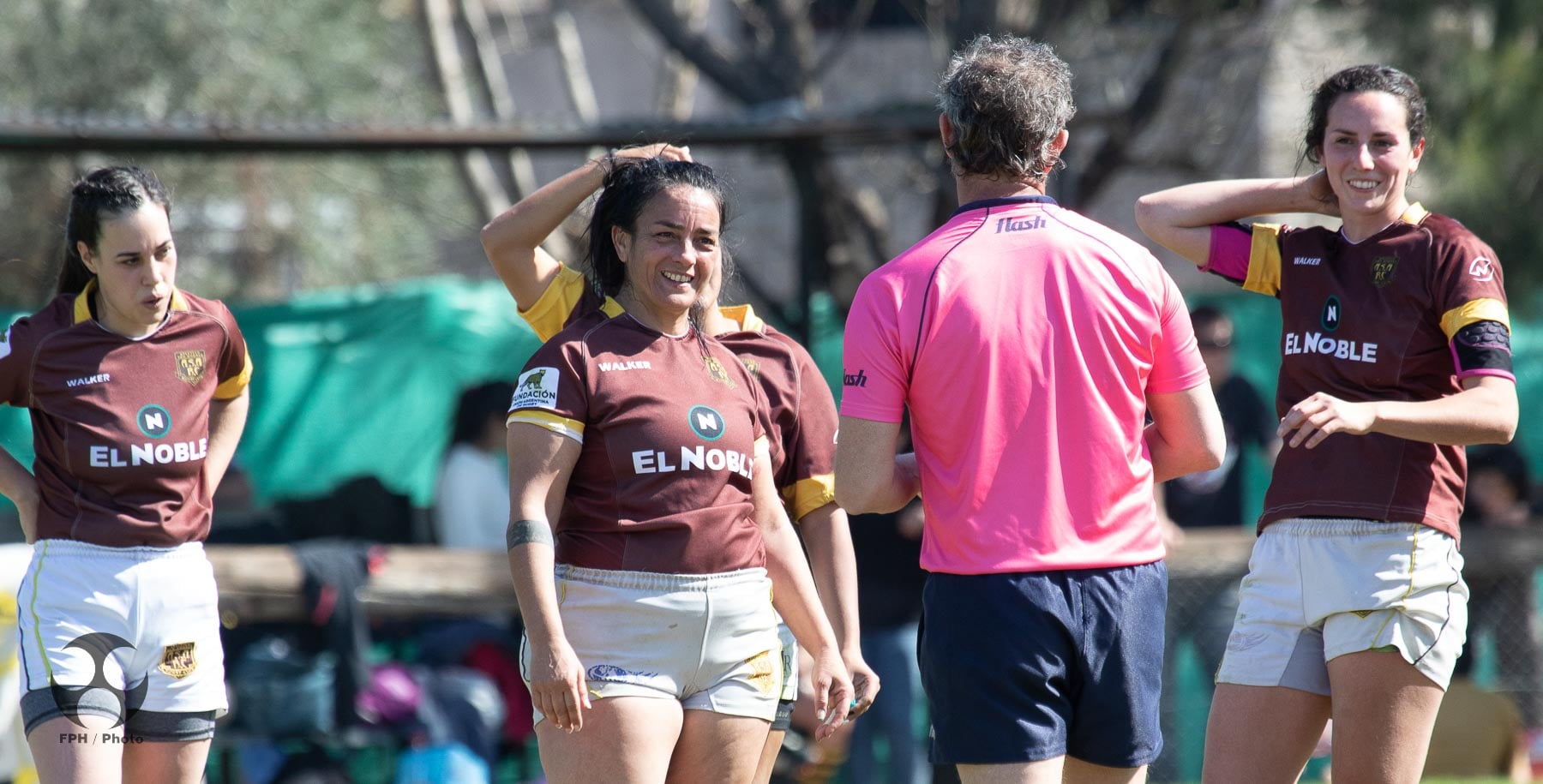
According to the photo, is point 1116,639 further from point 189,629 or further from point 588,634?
point 189,629

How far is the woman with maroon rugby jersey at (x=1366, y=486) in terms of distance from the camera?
3.37 m

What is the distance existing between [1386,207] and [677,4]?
9511 mm

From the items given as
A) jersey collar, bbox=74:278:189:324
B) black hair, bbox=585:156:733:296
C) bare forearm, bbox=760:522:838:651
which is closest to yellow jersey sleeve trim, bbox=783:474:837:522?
bare forearm, bbox=760:522:838:651

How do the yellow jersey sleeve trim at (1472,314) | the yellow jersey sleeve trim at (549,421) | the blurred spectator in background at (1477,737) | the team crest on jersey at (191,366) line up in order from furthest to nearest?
the blurred spectator in background at (1477,737)
the team crest on jersey at (191,366)
the yellow jersey sleeve trim at (1472,314)
the yellow jersey sleeve trim at (549,421)

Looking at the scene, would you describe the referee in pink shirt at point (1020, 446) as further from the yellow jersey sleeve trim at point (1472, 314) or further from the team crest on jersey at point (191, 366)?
the team crest on jersey at point (191, 366)

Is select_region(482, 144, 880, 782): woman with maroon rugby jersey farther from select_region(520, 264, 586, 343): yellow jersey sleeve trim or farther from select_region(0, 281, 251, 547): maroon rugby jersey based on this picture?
select_region(0, 281, 251, 547): maroon rugby jersey

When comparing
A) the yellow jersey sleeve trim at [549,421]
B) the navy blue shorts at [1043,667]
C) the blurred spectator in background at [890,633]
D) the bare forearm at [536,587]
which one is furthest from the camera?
the blurred spectator in background at [890,633]

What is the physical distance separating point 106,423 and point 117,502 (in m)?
0.20

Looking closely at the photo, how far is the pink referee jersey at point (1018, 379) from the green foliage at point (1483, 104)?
6.68 metres

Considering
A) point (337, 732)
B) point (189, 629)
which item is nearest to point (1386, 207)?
point (189, 629)

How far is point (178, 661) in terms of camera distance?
12.9 ft

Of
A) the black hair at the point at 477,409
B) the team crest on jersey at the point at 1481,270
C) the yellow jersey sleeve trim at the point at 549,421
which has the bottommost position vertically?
the black hair at the point at 477,409

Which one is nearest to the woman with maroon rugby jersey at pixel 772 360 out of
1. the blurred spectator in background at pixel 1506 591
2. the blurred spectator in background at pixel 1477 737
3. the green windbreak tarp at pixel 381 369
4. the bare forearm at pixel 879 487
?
the bare forearm at pixel 879 487

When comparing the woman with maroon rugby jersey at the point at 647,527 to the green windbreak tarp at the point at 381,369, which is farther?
the green windbreak tarp at the point at 381,369
